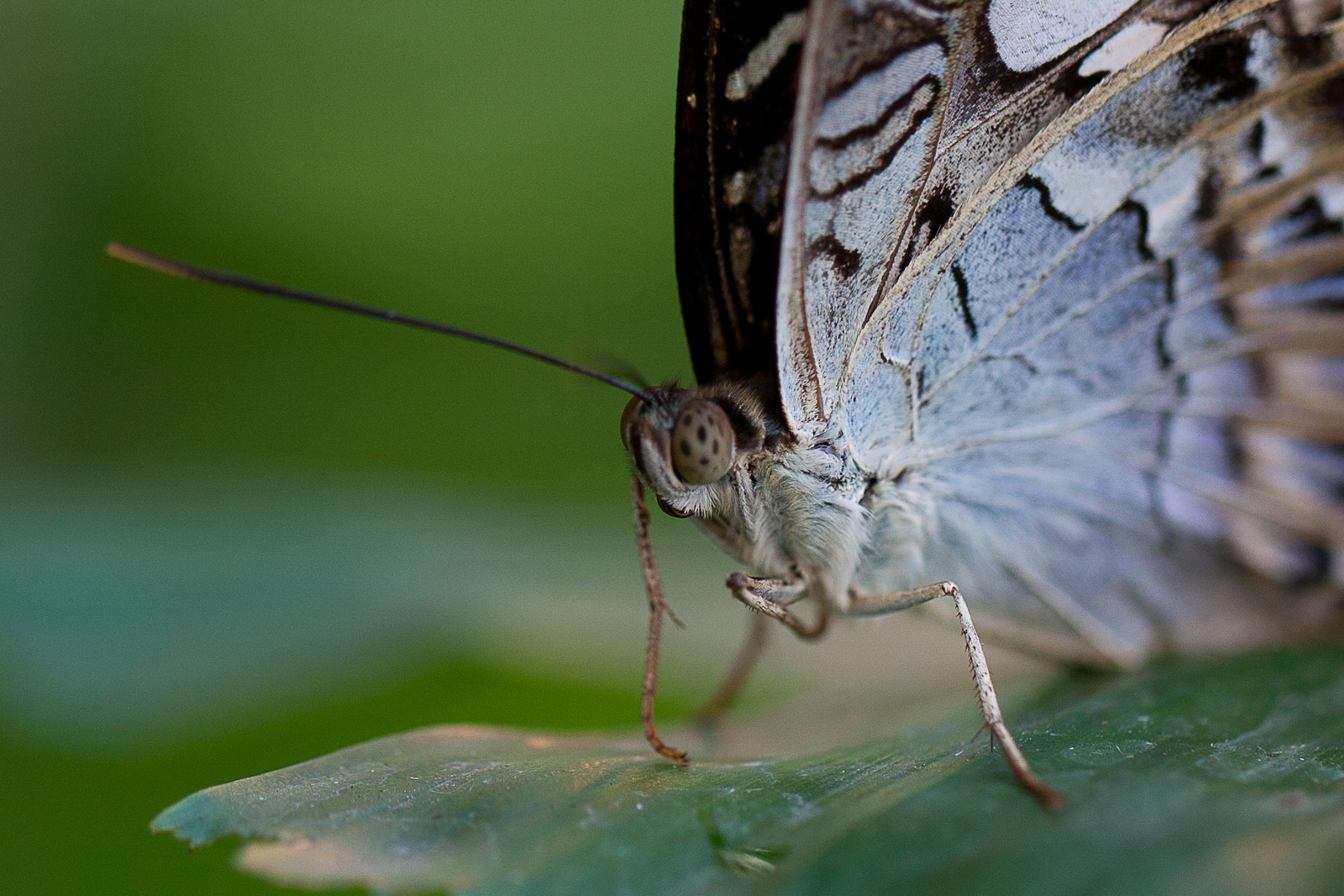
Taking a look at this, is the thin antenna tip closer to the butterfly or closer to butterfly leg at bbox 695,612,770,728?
the butterfly

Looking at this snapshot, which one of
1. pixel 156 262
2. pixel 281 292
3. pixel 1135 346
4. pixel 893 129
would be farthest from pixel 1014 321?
pixel 156 262

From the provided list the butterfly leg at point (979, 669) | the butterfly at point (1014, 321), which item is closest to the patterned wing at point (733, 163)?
the butterfly at point (1014, 321)

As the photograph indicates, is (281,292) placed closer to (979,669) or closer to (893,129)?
(893,129)

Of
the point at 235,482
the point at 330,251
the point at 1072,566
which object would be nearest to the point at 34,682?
the point at 235,482

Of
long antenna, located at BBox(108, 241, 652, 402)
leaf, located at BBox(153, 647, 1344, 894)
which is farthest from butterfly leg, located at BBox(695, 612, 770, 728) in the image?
long antenna, located at BBox(108, 241, 652, 402)

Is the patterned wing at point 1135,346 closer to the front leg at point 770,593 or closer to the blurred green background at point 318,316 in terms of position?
the front leg at point 770,593
